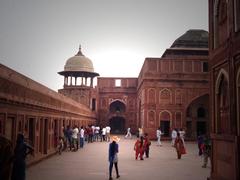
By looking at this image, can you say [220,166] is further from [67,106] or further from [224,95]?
[67,106]

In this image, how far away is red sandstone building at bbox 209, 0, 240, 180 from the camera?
8.16m

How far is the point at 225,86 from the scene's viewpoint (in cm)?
929

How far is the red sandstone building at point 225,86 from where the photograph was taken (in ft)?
26.8

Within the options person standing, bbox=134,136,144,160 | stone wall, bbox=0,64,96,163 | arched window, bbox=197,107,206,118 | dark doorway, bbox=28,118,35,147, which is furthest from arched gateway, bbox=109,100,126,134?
dark doorway, bbox=28,118,35,147

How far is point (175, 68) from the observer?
33.8 metres

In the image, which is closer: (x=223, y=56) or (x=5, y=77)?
(x=223, y=56)

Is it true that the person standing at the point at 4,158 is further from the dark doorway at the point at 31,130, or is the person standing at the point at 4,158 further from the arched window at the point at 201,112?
the arched window at the point at 201,112

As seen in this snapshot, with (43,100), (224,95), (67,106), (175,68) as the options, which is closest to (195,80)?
(175,68)

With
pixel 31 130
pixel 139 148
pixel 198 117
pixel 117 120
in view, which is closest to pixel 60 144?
pixel 31 130

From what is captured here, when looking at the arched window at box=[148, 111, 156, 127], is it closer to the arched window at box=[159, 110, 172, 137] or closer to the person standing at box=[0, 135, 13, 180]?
the arched window at box=[159, 110, 172, 137]

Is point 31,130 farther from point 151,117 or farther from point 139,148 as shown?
point 151,117

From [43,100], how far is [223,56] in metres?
8.89

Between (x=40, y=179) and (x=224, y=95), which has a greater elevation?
(x=224, y=95)

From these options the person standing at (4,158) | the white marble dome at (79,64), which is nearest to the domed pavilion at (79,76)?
the white marble dome at (79,64)
